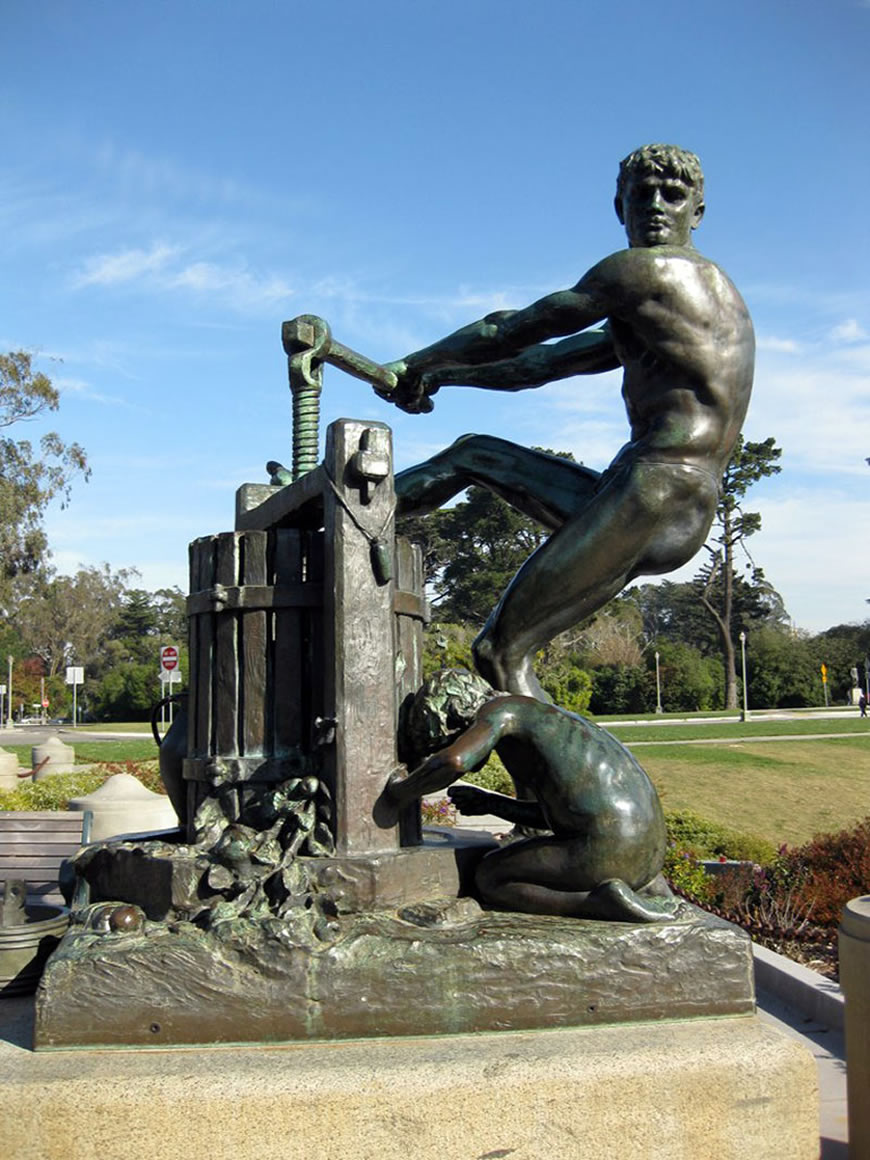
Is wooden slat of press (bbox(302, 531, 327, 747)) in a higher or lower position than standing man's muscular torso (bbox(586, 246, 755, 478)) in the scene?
lower

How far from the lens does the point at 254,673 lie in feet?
12.4

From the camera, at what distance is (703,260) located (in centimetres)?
394

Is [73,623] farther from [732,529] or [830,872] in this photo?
[830,872]

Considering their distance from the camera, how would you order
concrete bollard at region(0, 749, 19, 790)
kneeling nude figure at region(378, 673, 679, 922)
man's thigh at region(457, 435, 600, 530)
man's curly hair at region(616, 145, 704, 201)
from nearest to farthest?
kneeling nude figure at region(378, 673, 679, 922)
man's curly hair at region(616, 145, 704, 201)
man's thigh at region(457, 435, 600, 530)
concrete bollard at region(0, 749, 19, 790)

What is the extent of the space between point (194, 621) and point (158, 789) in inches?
466

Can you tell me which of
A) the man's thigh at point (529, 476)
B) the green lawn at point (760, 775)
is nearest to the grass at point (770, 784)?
the green lawn at point (760, 775)

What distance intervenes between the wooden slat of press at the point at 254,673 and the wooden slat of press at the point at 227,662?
2 centimetres

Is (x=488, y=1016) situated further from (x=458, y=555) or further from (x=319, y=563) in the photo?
(x=458, y=555)

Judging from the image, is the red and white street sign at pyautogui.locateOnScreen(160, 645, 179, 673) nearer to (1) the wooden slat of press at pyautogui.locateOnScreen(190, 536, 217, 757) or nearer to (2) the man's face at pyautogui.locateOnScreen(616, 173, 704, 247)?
(1) the wooden slat of press at pyautogui.locateOnScreen(190, 536, 217, 757)

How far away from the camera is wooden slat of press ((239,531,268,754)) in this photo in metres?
3.78

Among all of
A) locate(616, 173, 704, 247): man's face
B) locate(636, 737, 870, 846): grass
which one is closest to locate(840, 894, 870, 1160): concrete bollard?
locate(616, 173, 704, 247): man's face

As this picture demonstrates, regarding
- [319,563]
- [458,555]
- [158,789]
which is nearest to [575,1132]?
[319,563]

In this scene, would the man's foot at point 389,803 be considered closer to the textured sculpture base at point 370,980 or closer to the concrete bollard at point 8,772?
the textured sculpture base at point 370,980

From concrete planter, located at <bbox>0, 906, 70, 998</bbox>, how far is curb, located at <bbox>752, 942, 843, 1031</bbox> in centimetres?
294
